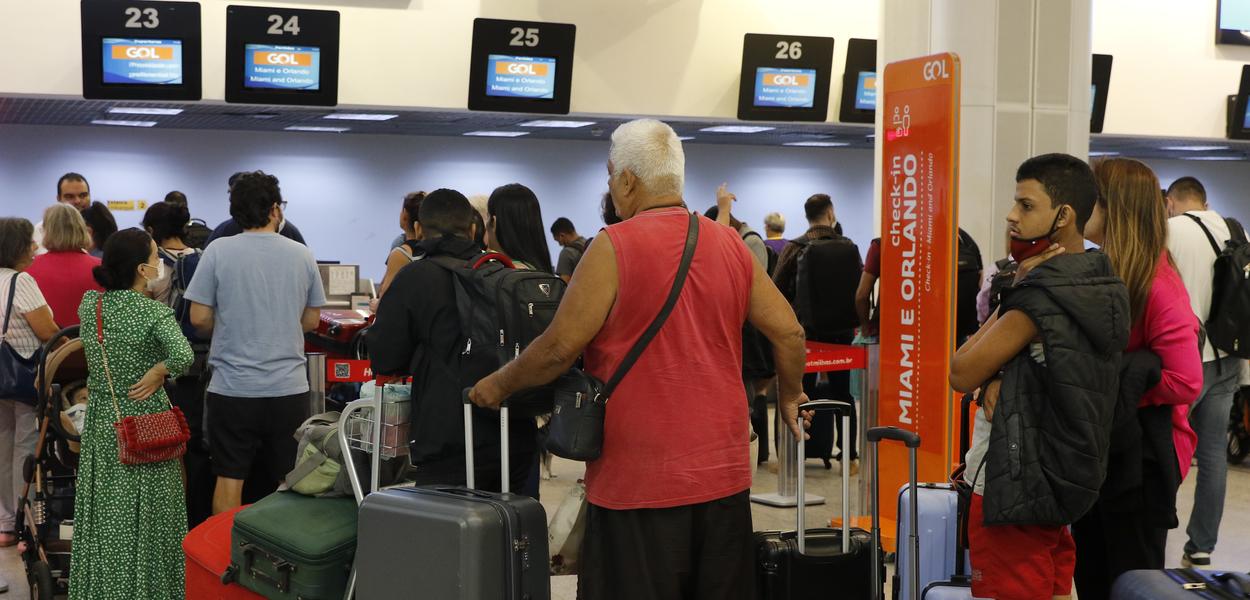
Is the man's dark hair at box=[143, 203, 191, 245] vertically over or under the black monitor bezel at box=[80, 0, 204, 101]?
under

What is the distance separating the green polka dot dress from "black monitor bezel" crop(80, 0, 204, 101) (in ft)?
13.4

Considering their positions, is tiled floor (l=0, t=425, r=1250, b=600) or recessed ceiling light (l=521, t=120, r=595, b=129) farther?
recessed ceiling light (l=521, t=120, r=595, b=129)

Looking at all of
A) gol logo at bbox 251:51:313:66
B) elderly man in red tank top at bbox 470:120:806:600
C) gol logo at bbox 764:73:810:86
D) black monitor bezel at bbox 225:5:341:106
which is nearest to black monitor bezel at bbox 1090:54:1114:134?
gol logo at bbox 764:73:810:86

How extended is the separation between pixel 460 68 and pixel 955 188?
4867mm

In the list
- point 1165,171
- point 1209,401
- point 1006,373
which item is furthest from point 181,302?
point 1165,171

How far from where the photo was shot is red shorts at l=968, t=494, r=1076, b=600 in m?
2.73

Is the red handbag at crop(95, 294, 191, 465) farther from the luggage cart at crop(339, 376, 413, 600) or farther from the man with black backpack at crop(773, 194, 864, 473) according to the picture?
the man with black backpack at crop(773, 194, 864, 473)

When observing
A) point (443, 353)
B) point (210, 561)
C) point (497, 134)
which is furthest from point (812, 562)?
point (497, 134)

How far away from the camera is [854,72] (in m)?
9.68

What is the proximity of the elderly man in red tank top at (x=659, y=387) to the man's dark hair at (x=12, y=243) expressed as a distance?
3.56 m

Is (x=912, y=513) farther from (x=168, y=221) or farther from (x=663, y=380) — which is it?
(x=168, y=221)

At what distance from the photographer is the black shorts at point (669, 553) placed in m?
2.71

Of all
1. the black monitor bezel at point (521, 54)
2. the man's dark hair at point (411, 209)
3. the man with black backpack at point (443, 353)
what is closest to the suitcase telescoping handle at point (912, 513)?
the man with black backpack at point (443, 353)

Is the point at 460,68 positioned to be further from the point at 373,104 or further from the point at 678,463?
the point at 678,463
